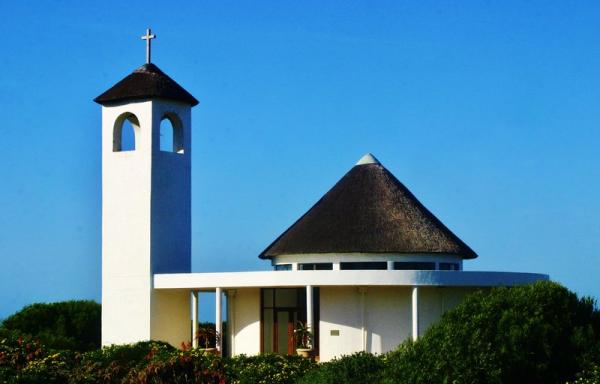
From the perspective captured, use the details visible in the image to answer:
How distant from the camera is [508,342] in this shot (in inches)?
1035

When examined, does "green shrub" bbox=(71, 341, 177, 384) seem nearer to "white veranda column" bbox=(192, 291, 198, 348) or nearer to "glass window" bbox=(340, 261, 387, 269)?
"white veranda column" bbox=(192, 291, 198, 348)

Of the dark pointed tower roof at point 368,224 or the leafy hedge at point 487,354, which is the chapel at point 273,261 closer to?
the dark pointed tower roof at point 368,224

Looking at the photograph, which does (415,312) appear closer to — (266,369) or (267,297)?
(267,297)

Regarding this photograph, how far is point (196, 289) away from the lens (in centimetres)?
4059

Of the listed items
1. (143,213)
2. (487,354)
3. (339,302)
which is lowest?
(487,354)

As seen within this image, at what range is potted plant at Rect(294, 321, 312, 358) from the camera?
36.0m

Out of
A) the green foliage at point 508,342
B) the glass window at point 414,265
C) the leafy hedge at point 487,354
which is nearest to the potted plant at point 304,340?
the glass window at point 414,265

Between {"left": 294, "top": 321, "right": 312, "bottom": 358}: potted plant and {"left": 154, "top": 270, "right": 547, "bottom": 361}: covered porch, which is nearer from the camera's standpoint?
{"left": 294, "top": 321, "right": 312, "bottom": 358}: potted plant

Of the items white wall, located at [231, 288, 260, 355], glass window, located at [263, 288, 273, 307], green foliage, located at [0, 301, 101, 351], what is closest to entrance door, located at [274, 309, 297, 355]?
glass window, located at [263, 288, 273, 307]

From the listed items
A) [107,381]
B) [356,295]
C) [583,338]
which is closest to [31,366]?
[107,381]

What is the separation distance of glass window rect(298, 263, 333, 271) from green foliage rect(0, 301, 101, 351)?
11.6m

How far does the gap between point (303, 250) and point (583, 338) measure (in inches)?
575

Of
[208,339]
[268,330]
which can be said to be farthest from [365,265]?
[208,339]

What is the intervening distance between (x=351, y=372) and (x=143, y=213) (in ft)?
53.2
